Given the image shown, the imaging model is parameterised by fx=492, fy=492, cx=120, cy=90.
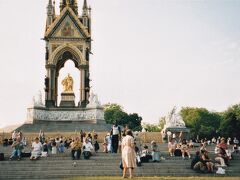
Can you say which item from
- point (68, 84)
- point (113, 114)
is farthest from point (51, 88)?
point (113, 114)

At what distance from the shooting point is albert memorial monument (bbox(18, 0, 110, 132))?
167ft

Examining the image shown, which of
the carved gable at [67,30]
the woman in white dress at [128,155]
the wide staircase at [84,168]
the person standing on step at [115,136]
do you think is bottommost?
the wide staircase at [84,168]

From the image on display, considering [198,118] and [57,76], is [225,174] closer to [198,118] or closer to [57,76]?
[57,76]

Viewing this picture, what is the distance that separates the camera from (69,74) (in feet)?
180

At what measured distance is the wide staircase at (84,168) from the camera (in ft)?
69.4

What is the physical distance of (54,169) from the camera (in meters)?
22.0

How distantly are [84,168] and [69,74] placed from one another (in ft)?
109

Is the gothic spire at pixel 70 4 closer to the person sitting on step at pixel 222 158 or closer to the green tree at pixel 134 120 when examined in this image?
the person sitting on step at pixel 222 158

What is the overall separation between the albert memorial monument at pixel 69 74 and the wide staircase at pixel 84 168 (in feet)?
85.9

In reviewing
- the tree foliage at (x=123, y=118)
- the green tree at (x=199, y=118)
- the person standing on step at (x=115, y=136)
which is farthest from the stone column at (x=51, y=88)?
the green tree at (x=199, y=118)

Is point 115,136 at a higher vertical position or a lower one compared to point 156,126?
lower

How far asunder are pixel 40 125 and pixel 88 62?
926 centimetres

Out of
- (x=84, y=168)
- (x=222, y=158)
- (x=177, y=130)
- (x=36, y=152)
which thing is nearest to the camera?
(x=84, y=168)

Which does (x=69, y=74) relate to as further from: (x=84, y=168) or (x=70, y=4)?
(x=84, y=168)
